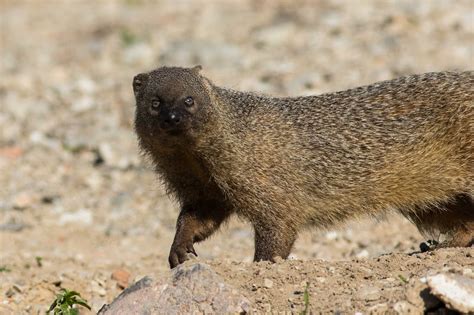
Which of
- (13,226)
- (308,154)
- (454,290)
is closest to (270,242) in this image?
(308,154)

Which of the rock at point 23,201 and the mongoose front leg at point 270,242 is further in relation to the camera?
the rock at point 23,201

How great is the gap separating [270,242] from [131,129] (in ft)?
15.6

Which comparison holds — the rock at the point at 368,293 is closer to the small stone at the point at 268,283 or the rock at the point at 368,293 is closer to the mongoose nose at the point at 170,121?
the small stone at the point at 268,283

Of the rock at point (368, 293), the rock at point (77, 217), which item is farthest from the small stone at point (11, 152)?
the rock at point (368, 293)

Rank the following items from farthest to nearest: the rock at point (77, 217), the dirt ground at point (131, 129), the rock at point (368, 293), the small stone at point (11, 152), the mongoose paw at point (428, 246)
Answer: the small stone at point (11, 152) → the rock at point (77, 217) → the mongoose paw at point (428, 246) → the dirt ground at point (131, 129) → the rock at point (368, 293)

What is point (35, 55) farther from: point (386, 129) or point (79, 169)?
point (386, 129)

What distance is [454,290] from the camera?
4.04 m

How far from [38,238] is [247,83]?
350 cm

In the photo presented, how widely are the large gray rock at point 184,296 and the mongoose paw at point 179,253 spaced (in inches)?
42.0

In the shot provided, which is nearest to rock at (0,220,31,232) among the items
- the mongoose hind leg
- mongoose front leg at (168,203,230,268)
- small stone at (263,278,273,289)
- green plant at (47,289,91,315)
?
mongoose front leg at (168,203,230,268)

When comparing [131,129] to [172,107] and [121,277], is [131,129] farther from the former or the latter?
[172,107]

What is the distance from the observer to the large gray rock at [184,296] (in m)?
4.34

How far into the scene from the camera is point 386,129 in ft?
19.6

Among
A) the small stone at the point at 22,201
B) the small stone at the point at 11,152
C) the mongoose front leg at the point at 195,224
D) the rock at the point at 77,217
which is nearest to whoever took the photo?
the mongoose front leg at the point at 195,224
